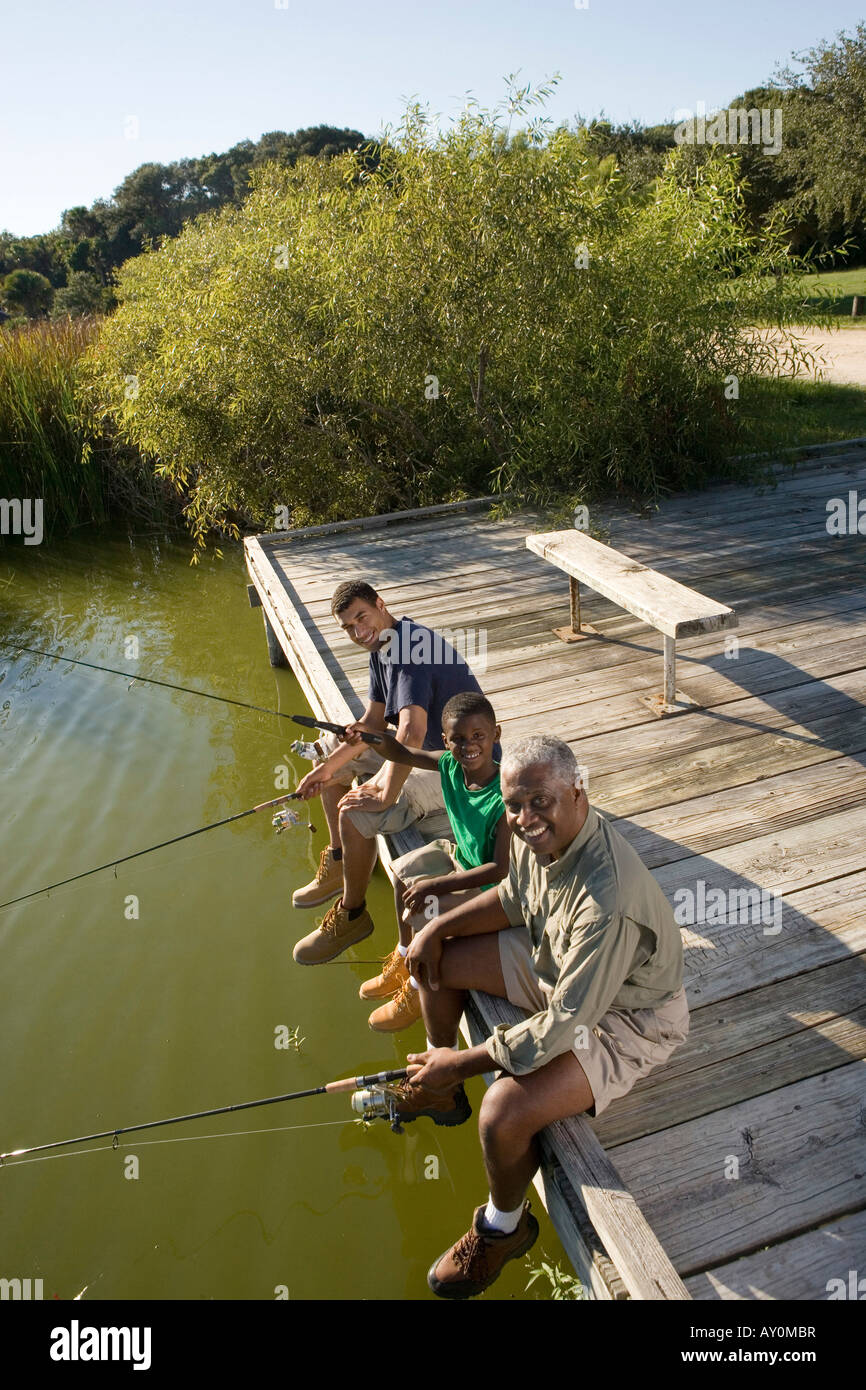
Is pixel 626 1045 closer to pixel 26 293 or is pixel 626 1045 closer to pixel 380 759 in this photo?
pixel 380 759

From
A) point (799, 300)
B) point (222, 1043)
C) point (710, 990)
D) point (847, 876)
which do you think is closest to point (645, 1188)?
point (710, 990)

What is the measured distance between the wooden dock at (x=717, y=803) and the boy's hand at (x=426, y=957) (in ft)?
0.63

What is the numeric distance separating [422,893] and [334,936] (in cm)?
117

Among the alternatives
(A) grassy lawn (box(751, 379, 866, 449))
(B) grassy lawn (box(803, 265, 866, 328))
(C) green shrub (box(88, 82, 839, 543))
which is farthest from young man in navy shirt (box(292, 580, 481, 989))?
(B) grassy lawn (box(803, 265, 866, 328))

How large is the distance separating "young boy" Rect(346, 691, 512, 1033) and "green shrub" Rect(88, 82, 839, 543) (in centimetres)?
512

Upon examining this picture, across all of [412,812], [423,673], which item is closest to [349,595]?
[423,673]

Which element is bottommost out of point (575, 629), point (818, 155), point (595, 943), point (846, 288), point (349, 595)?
point (595, 943)

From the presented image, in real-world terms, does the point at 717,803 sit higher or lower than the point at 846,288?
lower

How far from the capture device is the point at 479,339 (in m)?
7.86

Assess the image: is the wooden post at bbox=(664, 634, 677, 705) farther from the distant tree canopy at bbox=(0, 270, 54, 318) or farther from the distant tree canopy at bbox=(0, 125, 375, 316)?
the distant tree canopy at bbox=(0, 125, 375, 316)

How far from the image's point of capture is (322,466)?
907 cm

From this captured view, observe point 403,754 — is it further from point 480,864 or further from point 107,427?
point 107,427

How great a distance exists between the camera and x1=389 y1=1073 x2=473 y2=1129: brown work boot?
2.93 meters

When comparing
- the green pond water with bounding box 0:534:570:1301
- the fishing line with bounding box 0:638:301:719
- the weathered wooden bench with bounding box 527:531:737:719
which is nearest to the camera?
the green pond water with bounding box 0:534:570:1301
